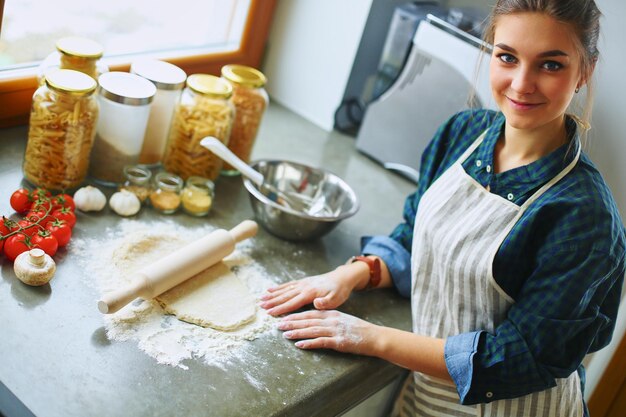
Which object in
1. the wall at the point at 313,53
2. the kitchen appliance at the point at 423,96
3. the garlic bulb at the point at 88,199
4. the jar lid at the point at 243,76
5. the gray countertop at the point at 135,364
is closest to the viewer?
the gray countertop at the point at 135,364

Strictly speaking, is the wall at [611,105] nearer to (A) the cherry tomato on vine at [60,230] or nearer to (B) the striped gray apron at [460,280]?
(B) the striped gray apron at [460,280]

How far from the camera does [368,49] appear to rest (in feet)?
5.80

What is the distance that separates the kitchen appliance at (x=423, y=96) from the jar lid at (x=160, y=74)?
1.80 feet

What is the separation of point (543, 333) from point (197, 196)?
25.1 inches

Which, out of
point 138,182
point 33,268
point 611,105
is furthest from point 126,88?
point 611,105

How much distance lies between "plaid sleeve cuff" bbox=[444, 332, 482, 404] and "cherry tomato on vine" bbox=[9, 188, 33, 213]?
678mm

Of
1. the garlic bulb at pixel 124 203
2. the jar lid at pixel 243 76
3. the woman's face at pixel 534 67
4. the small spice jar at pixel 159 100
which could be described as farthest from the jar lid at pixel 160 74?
the woman's face at pixel 534 67

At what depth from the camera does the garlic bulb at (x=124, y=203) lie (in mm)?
1194

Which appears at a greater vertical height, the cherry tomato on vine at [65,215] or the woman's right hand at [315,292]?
the cherry tomato on vine at [65,215]

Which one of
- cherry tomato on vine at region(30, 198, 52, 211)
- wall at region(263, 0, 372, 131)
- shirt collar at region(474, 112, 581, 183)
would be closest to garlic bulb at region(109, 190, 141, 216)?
cherry tomato on vine at region(30, 198, 52, 211)

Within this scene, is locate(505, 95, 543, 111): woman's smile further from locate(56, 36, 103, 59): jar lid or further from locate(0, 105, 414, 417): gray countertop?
locate(56, 36, 103, 59): jar lid

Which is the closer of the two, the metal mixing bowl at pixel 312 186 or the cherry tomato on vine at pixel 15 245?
the cherry tomato on vine at pixel 15 245

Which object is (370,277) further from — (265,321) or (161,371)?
(161,371)

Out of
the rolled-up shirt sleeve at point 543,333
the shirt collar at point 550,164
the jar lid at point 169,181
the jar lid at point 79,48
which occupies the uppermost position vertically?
the shirt collar at point 550,164
